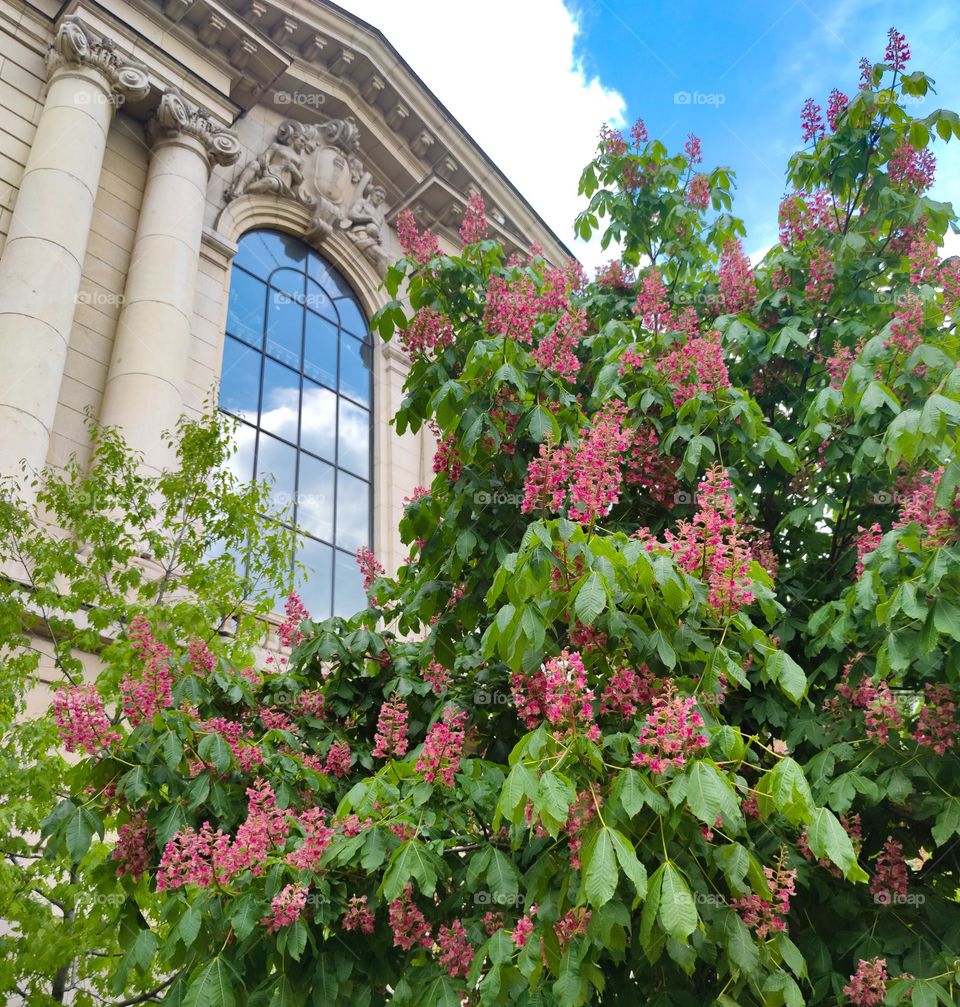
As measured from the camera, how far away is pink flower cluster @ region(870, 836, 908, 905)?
488cm

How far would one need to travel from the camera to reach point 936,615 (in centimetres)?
424

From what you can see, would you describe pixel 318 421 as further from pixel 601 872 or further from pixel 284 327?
pixel 601 872

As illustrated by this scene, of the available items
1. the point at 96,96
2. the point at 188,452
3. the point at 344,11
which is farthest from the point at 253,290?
the point at 188,452

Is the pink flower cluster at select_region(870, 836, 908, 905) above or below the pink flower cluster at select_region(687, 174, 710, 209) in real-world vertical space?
below

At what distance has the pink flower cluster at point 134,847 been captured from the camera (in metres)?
5.50

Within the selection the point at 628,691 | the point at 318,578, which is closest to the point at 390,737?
the point at 628,691

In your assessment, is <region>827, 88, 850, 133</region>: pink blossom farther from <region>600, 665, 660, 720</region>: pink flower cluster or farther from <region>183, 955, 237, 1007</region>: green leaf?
<region>183, 955, 237, 1007</region>: green leaf

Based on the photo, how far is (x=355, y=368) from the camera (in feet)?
61.5

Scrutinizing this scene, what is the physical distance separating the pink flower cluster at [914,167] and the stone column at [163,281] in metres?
8.99

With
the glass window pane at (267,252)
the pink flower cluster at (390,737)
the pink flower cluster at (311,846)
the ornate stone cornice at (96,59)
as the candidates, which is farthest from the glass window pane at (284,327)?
the pink flower cluster at (311,846)

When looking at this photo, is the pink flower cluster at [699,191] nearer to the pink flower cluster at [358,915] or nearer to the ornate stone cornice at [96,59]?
the pink flower cluster at [358,915]

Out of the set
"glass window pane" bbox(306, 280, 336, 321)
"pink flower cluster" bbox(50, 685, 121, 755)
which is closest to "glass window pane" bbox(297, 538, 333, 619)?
"glass window pane" bbox(306, 280, 336, 321)

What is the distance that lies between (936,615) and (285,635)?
4106 mm

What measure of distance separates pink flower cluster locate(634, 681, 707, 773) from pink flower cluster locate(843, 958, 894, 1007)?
1489 mm
